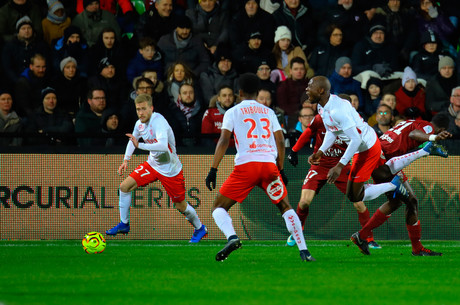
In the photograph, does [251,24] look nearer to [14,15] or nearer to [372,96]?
[372,96]

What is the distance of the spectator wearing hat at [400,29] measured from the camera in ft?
53.8

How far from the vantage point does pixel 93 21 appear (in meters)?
16.0

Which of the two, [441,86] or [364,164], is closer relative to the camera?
[364,164]

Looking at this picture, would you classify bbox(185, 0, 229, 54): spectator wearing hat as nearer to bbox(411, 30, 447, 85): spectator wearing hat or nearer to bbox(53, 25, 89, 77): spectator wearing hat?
bbox(53, 25, 89, 77): spectator wearing hat

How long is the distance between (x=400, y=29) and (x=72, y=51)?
6286 millimetres

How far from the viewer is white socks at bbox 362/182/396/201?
10.6m

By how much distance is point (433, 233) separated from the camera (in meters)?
13.9

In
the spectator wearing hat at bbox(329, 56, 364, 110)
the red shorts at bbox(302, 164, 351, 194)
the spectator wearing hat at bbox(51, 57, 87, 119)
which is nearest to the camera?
the red shorts at bbox(302, 164, 351, 194)

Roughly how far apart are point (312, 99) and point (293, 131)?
3.92 meters

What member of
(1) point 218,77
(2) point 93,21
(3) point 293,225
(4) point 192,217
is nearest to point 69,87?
(2) point 93,21

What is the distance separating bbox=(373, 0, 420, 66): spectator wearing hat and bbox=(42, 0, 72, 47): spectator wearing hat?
598cm

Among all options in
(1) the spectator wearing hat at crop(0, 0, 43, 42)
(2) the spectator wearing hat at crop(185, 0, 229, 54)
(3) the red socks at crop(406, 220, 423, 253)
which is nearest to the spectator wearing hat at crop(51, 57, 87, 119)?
(1) the spectator wearing hat at crop(0, 0, 43, 42)

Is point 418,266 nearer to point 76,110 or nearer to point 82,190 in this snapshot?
point 82,190

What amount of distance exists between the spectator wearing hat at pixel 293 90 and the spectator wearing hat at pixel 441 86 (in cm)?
227
